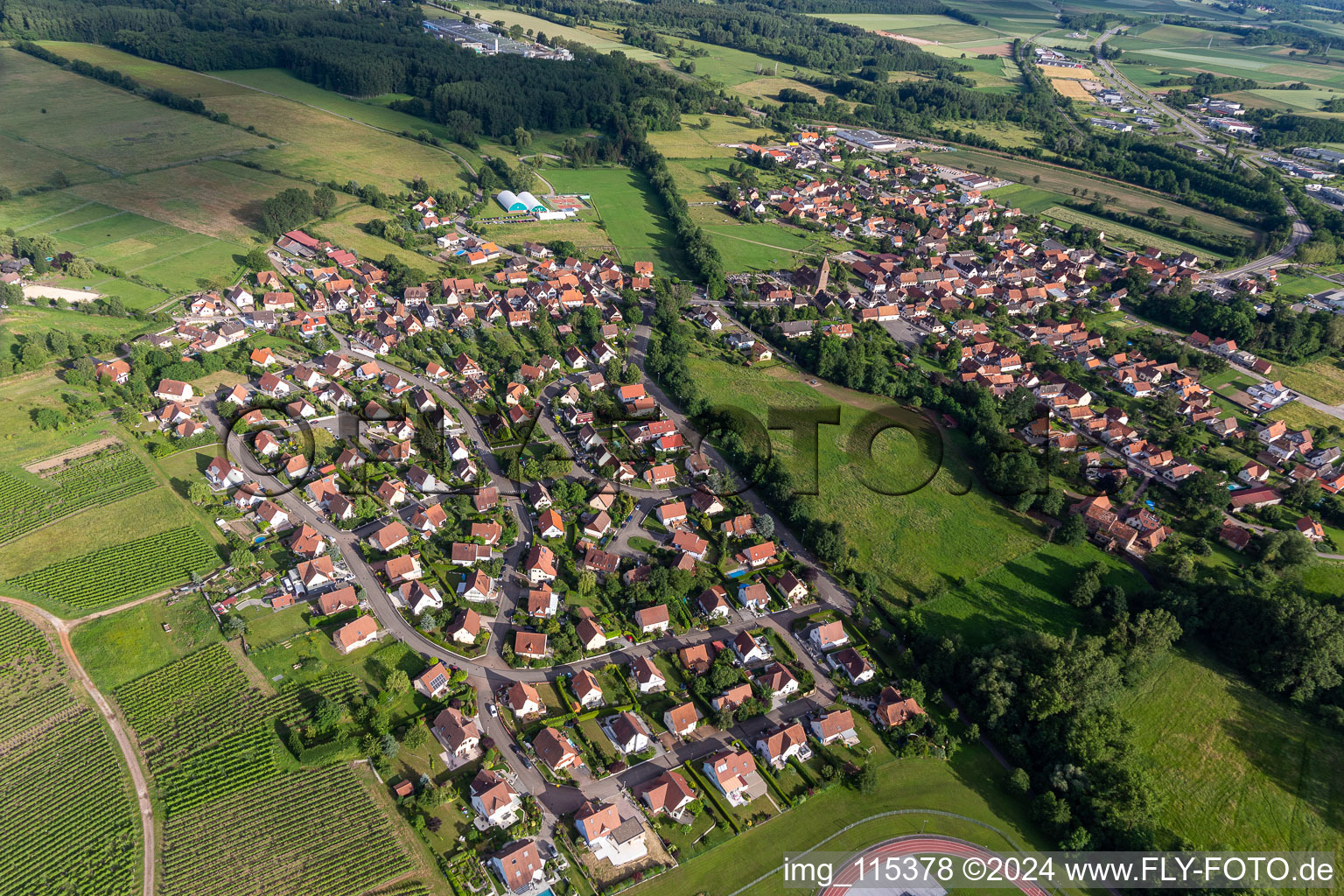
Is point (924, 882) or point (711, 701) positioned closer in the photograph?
point (924, 882)

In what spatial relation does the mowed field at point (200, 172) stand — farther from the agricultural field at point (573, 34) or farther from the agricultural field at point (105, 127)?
the agricultural field at point (573, 34)

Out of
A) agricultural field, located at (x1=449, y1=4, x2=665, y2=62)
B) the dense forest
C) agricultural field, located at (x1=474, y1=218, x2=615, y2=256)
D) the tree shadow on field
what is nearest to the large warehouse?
agricultural field, located at (x1=474, y1=218, x2=615, y2=256)

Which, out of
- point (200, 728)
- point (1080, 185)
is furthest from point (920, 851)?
point (1080, 185)

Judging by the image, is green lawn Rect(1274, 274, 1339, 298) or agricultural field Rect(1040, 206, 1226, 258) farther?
agricultural field Rect(1040, 206, 1226, 258)

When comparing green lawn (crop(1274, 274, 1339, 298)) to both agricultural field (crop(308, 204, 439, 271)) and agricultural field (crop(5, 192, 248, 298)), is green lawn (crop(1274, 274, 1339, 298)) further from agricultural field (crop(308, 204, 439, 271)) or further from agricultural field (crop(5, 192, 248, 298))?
agricultural field (crop(5, 192, 248, 298))

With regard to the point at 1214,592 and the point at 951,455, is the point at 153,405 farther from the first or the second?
the point at 1214,592

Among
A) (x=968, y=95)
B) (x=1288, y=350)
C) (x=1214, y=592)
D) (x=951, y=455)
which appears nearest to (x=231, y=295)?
(x=951, y=455)
